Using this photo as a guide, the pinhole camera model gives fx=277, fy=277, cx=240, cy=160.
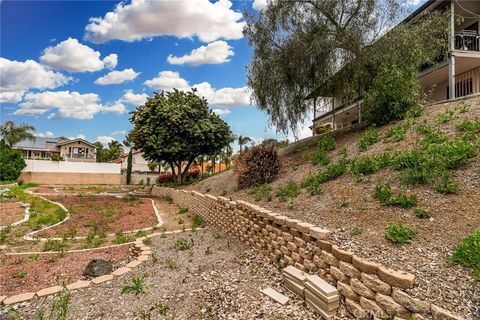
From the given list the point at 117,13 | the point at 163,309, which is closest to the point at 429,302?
the point at 163,309

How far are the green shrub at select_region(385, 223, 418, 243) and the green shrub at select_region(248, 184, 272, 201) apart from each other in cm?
340

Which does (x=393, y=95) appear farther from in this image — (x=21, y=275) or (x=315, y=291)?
(x=21, y=275)

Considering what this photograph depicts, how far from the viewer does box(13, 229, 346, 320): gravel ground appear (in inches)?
129

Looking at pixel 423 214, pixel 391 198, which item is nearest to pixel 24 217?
pixel 391 198

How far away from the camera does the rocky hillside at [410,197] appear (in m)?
2.79

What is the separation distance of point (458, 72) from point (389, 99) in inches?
331

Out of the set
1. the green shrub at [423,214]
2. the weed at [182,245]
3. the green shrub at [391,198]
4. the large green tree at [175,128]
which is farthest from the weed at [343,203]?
the large green tree at [175,128]

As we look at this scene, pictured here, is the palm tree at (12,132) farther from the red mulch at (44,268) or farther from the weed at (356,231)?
the weed at (356,231)

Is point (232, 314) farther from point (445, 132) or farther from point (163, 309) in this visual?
point (445, 132)

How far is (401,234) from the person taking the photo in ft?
10.9

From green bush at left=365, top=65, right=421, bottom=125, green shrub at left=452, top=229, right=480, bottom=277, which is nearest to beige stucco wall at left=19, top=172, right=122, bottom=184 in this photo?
green bush at left=365, top=65, right=421, bottom=125

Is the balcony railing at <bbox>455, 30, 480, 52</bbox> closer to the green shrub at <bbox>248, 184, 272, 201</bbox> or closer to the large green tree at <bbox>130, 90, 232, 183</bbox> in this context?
the green shrub at <bbox>248, 184, 272, 201</bbox>

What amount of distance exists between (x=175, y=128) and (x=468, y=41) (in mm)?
16316

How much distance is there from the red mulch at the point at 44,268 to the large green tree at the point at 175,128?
1303 cm
